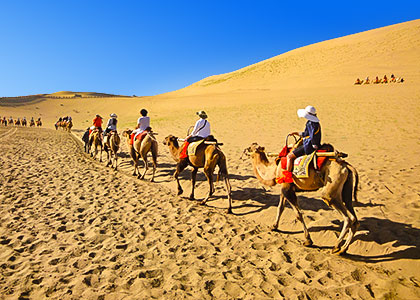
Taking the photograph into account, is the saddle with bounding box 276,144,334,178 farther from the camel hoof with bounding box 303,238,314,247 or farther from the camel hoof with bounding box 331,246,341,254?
the camel hoof with bounding box 331,246,341,254

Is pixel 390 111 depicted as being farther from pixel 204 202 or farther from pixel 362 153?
pixel 204 202

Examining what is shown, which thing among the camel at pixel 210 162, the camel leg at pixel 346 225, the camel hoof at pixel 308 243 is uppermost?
the camel at pixel 210 162

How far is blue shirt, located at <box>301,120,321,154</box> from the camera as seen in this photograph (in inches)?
195

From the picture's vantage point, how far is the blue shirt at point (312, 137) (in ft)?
16.3

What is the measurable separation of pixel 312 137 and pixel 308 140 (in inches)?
4.4

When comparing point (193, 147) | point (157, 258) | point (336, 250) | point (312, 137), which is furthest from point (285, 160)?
point (157, 258)

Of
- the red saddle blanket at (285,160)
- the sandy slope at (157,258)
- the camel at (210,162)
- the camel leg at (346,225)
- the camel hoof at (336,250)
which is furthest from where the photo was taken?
the camel at (210,162)

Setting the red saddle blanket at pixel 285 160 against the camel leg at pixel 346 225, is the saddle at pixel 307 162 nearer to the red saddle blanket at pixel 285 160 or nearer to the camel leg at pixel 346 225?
the red saddle blanket at pixel 285 160

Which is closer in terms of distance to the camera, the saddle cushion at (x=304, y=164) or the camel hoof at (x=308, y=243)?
the saddle cushion at (x=304, y=164)

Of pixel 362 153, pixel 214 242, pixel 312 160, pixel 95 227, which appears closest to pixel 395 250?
pixel 312 160

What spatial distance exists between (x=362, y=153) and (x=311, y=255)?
933 cm

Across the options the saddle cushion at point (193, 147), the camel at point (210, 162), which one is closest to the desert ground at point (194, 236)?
the camel at point (210, 162)

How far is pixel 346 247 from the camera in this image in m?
4.62

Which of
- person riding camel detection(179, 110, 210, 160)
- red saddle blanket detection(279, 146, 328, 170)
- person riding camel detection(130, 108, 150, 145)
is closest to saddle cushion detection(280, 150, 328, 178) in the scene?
red saddle blanket detection(279, 146, 328, 170)
